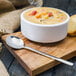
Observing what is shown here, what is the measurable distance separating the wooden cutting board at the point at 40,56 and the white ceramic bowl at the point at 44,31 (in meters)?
0.02

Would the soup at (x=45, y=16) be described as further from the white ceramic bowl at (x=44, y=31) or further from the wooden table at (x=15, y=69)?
the wooden table at (x=15, y=69)

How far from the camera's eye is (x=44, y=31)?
48 centimetres

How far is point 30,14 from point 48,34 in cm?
10

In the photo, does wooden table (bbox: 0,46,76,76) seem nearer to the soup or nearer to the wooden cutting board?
the wooden cutting board

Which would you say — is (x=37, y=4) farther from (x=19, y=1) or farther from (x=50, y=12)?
(x=50, y=12)

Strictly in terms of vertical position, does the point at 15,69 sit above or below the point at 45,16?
below

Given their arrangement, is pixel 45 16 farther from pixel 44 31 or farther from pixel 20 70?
pixel 20 70

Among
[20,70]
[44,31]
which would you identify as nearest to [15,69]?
[20,70]

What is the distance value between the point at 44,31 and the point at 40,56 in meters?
0.07

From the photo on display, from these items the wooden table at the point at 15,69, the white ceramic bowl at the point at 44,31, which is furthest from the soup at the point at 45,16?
the wooden table at the point at 15,69

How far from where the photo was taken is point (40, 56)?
1.53 feet

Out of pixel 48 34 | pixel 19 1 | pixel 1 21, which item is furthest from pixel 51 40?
pixel 19 1

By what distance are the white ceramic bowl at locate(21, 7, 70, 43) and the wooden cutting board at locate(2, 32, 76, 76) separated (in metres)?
0.02

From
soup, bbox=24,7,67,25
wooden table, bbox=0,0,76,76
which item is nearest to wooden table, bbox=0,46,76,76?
wooden table, bbox=0,0,76,76
